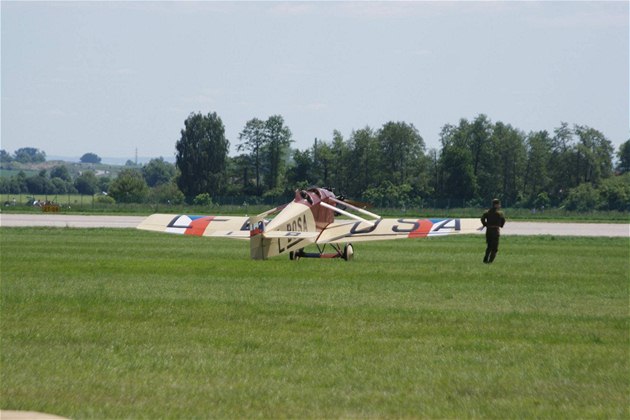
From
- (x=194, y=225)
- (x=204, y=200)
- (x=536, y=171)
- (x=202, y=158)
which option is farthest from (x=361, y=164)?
(x=194, y=225)

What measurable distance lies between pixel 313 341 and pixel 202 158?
9684 centimetres

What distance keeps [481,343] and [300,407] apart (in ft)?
13.3

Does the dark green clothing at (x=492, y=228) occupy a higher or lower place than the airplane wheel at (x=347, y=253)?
higher

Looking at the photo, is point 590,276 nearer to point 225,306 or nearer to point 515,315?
point 515,315

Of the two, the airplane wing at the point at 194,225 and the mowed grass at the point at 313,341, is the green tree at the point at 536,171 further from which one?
the mowed grass at the point at 313,341

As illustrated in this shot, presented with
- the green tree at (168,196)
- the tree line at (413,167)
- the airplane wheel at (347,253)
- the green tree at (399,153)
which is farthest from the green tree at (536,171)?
the airplane wheel at (347,253)

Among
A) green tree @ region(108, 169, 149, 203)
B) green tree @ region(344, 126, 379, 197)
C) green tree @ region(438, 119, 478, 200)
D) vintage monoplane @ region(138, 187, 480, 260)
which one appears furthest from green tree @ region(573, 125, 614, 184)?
vintage monoplane @ region(138, 187, 480, 260)

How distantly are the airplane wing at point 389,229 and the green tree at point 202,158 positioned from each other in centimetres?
7818

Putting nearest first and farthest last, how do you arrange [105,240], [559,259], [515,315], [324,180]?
[515,315] < [559,259] < [105,240] < [324,180]

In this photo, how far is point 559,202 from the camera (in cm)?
8950

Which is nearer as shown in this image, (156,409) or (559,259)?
(156,409)

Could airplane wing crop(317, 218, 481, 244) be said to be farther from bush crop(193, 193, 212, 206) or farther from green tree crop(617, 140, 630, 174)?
green tree crop(617, 140, 630, 174)

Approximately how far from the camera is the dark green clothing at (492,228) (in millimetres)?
26641

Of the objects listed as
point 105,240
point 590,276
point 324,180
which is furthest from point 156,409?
point 324,180
